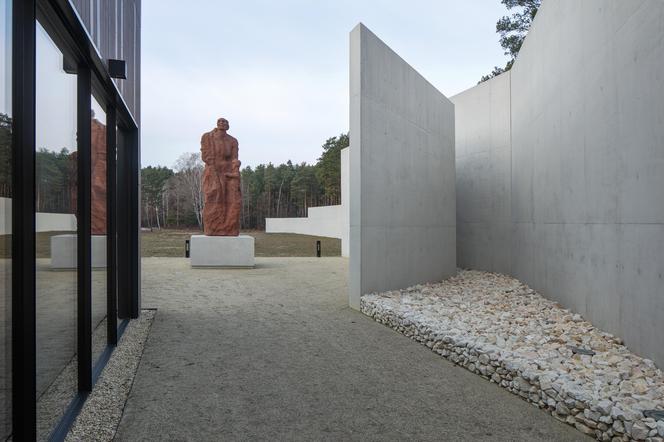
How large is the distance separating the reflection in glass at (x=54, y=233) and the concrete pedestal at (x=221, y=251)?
7.90 metres

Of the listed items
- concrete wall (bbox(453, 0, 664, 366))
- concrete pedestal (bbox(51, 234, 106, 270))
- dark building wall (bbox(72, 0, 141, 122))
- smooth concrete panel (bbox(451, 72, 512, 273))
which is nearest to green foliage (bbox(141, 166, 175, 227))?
smooth concrete panel (bbox(451, 72, 512, 273))

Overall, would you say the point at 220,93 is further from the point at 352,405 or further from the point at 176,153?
the point at 352,405

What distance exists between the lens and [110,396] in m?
2.94

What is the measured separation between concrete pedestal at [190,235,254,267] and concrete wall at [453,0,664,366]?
5.94m

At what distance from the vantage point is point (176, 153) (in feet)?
142

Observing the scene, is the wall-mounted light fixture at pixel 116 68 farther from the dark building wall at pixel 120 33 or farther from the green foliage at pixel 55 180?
the green foliage at pixel 55 180

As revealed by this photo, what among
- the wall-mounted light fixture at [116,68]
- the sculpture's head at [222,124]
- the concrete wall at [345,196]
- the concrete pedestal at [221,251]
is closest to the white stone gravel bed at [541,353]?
the wall-mounted light fixture at [116,68]

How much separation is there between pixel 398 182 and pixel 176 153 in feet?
133

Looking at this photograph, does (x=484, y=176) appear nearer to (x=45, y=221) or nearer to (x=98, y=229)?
(x=98, y=229)

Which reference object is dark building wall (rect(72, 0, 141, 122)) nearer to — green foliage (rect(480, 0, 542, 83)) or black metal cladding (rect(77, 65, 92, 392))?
black metal cladding (rect(77, 65, 92, 392))

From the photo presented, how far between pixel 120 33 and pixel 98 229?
5.55ft

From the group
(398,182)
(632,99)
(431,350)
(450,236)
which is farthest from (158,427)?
(450,236)

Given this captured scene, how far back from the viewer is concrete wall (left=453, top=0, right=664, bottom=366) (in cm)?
338

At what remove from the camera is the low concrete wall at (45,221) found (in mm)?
1594
